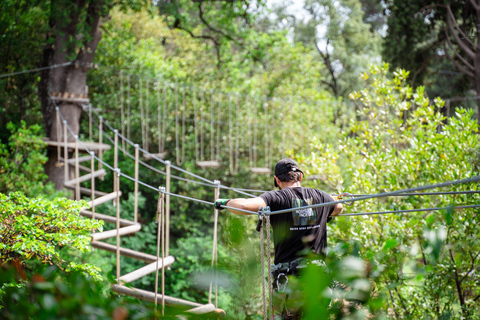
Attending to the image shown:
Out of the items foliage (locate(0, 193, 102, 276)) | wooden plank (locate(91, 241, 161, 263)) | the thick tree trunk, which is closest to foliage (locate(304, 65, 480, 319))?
wooden plank (locate(91, 241, 161, 263))

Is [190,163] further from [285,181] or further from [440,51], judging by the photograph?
→ [440,51]

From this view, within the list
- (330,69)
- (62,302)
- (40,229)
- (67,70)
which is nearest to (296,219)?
(40,229)

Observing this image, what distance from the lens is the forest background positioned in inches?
74.5

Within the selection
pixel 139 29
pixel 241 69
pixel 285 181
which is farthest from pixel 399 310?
pixel 139 29

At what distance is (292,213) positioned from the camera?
2188mm

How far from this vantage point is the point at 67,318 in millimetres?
787

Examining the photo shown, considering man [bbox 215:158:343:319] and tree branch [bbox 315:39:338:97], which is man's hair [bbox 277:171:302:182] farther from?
tree branch [bbox 315:39:338:97]

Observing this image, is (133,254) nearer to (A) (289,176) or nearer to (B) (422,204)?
(A) (289,176)

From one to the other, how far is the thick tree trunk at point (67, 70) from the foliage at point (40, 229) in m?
2.67

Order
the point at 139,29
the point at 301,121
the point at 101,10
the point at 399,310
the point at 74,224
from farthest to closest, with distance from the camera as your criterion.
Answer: the point at 139,29 < the point at 301,121 < the point at 101,10 < the point at 399,310 < the point at 74,224

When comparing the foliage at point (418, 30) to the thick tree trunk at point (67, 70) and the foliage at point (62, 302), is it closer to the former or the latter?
the thick tree trunk at point (67, 70)

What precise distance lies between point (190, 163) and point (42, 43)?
9.43 ft

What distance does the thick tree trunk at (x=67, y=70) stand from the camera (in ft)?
16.5

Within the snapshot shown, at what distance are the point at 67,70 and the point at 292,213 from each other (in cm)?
400
